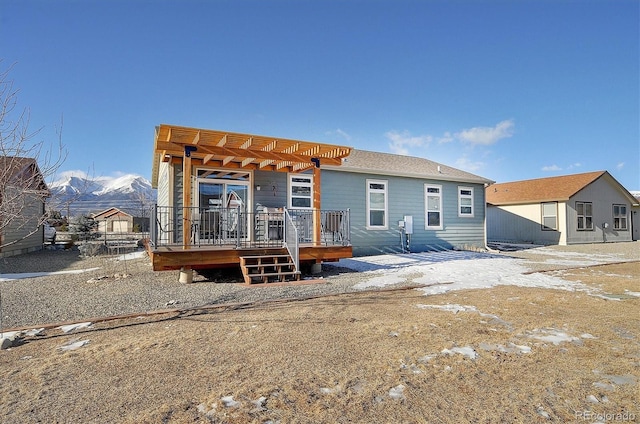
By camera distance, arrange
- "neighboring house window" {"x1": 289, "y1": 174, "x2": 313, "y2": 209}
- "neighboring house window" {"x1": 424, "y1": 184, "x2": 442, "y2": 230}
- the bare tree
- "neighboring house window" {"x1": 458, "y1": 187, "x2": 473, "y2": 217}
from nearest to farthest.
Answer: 1. the bare tree
2. "neighboring house window" {"x1": 289, "y1": 174, "x2": 313, "y2": 209}
3. "neighboring house window" {"x1": 424, "y1": 184, "x2": 442, "y2": 230}
4. "neighboring house window" {"x1": 458, "y1": 187, "x2": 473, "y2": 217}

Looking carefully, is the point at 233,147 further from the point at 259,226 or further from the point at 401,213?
the point at 401,213

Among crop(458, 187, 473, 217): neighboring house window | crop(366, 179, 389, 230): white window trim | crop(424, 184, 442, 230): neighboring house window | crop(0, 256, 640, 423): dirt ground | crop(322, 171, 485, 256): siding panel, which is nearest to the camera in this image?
crop(0, 256, 640, 423): dirt ground

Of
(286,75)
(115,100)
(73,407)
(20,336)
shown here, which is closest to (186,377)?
(73,407)

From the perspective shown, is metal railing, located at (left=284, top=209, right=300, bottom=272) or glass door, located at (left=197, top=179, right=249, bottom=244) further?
glass door, located at (left=197, top=179, right=249, bottom=244)

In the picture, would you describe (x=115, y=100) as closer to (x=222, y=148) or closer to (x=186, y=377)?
(x=222, y=148)

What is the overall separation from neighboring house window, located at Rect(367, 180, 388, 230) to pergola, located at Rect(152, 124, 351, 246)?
3.52 m

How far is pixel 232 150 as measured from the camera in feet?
26.2

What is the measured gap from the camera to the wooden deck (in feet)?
22.1

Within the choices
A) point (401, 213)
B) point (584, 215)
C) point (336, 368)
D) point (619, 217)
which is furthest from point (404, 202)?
point (619, 217)

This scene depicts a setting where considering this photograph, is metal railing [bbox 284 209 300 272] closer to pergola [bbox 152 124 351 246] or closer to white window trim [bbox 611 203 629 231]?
pergola [bbox 152 124 351 246]

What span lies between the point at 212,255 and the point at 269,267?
52.8 inches

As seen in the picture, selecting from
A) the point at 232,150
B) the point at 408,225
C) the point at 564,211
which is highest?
the point at 232,150

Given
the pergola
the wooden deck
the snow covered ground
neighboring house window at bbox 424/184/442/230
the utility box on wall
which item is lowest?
the snow covered ground

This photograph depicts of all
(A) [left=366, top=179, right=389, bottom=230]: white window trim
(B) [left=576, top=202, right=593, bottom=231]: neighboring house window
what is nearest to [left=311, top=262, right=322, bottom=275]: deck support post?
(A) [left=366, top=179, right=389, bottom=230]: white window trim
